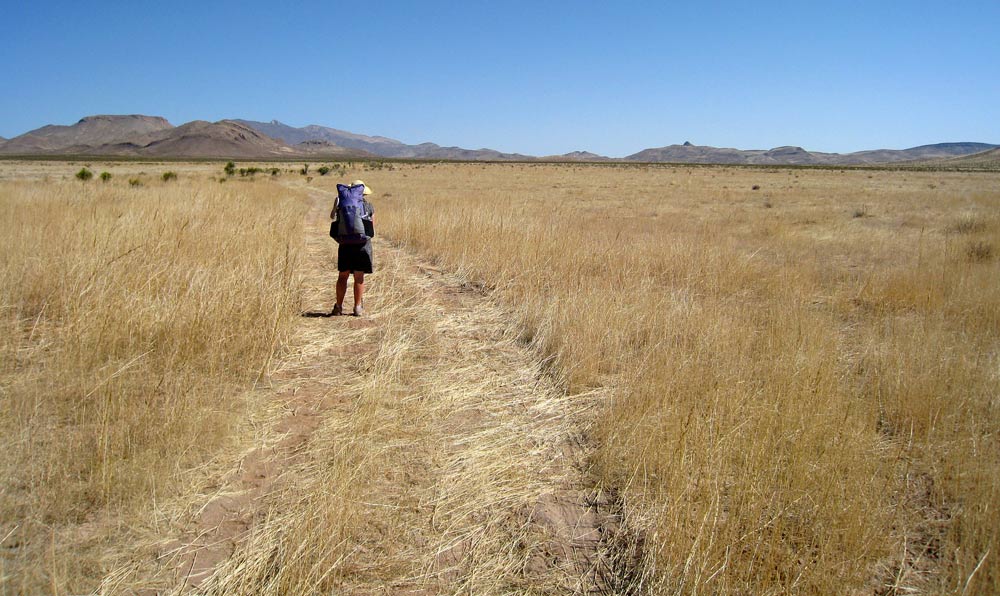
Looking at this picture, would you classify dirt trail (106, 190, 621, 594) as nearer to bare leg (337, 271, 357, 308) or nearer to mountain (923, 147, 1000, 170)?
bare leg (337, 271, 357, 308)

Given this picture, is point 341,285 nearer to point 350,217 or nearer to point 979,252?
point 350,217

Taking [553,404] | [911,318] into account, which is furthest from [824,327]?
[553,404]

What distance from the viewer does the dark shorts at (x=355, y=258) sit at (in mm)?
5371

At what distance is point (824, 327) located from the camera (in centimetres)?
455

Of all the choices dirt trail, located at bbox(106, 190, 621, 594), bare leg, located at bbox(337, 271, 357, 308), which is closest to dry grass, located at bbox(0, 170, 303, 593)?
dirt trail, located at bbox(106, 190, 621, 594)

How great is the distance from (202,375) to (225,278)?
Answer: 151 centimetres

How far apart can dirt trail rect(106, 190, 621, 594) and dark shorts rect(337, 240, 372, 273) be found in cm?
104

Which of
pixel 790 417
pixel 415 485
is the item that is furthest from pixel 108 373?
pixel 790 417

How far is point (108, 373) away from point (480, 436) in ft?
7.34

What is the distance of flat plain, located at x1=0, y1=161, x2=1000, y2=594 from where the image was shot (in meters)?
2.05

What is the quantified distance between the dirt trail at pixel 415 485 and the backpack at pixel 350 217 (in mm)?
1206

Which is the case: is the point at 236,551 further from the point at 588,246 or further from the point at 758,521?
the point at 588,246

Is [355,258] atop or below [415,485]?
atop

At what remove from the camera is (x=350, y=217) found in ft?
17.3
